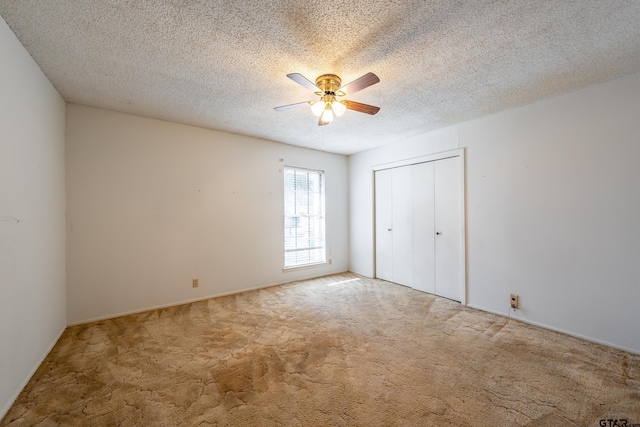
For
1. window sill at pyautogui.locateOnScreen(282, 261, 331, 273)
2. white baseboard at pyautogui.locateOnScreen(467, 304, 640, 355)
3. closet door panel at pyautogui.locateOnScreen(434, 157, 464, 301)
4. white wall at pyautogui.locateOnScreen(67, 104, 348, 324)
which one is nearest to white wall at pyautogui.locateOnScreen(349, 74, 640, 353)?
white baseboard at pyautogui.locateOnScreen(467, 304, 640, 355)

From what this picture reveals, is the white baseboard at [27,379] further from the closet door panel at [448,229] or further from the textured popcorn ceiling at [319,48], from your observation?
the closet door panel at [448,229]

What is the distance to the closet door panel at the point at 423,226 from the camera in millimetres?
3885

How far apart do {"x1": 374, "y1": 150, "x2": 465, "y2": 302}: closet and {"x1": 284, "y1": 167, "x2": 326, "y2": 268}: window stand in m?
1.10

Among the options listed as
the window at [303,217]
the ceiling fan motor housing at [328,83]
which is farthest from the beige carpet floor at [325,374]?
the ceiling fan motor housing at [328,83]

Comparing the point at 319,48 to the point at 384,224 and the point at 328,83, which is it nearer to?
the point at 328,83

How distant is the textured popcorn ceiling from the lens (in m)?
1.57

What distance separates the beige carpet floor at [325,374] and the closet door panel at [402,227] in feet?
4.03

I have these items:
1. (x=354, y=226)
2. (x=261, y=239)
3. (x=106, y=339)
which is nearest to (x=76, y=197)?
(x=106, y=339)

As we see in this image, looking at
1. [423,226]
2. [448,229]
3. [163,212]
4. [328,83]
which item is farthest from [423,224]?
[163,212]

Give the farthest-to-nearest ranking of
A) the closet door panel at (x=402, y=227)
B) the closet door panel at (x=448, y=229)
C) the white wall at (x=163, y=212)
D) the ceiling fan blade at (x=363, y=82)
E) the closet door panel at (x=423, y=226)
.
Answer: the closet door panel at (x=402, y=227) → the closet door panel at (x=423, y=226) → the closet door panel at (x=448, y=229) → the white wall at (x=163, y=212) → the ceiling fan blade at (x=363, y=82)

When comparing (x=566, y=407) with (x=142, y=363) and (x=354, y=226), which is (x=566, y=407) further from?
(x=354, y=226)

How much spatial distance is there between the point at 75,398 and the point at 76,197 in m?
2.13

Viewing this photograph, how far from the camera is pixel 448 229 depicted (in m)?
3.67

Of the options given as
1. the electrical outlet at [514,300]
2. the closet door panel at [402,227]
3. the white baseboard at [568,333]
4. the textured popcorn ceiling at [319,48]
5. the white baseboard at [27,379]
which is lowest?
the white baseboard at [568,333]
